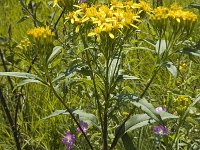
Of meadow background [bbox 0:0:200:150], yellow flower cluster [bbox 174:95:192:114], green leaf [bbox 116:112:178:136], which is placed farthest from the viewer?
meadow background [bbox 0:0:200:150]

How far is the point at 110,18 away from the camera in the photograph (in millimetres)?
1163

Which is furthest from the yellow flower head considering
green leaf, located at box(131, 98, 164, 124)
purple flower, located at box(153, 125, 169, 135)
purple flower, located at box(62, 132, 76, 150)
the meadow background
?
purple flower, located at box(62, 132, 76, 150)

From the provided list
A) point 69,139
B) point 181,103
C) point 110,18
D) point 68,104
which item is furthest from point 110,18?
point 68,104

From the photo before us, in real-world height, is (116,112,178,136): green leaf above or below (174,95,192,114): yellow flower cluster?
above

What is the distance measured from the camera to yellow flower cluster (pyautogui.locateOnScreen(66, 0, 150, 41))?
112 centimetres

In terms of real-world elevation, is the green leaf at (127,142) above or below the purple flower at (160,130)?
above

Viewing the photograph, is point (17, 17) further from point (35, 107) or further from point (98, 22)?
point (98, 22)

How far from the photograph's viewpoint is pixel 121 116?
1802mm

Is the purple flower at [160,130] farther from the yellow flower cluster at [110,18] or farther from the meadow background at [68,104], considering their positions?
the yellow flower cluster at [110,18]

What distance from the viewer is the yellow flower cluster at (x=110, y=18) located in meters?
1.12

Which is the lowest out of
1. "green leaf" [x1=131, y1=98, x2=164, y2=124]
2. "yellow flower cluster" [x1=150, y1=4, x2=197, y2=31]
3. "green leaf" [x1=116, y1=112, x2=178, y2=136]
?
"green leaf" [x1=116, y1=112, x2=178, y2=136]

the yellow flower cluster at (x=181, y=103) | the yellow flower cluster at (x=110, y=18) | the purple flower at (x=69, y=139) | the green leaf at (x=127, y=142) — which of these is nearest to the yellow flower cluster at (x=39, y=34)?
the yellow flower cluster at (x=110, y=18)

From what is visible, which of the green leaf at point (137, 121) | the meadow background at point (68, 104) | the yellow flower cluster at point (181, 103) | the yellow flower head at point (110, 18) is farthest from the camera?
the meadow background at point (68, 104)

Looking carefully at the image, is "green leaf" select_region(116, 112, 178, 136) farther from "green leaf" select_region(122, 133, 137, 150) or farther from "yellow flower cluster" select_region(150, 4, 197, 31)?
"yellow flower cluster" select_region(150, 4, 197, 31)
